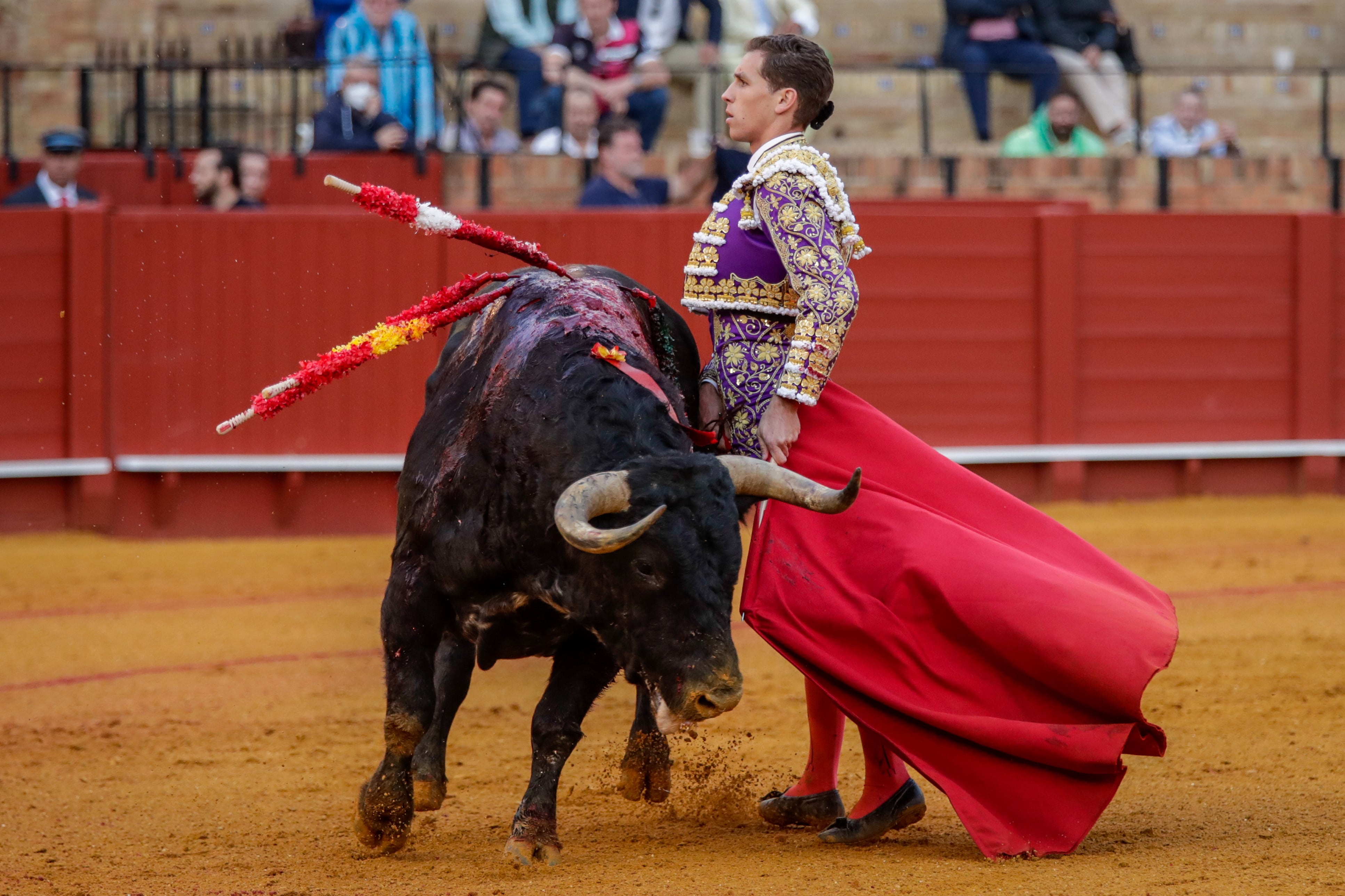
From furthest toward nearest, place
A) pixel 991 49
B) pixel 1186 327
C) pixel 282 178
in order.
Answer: pixel 991 49 < pixel 1186 327 < pixel 282 178

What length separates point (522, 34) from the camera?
916 cm

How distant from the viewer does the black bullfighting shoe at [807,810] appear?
9.98 feet

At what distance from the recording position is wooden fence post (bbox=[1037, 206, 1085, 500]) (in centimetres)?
788

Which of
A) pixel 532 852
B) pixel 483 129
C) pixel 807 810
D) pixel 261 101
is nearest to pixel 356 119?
pixel 483 129

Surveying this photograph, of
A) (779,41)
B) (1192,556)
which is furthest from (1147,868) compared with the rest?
(1192,556)

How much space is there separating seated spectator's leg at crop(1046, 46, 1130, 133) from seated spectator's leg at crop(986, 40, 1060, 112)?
115 mm

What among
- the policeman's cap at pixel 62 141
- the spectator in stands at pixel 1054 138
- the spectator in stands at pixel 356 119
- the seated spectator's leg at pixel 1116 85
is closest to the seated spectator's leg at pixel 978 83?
the spectator in stands at pixel 1054 138

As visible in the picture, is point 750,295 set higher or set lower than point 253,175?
lower

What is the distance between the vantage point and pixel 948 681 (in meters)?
2.73

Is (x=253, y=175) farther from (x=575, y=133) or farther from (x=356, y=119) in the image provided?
(x=575, y=133)

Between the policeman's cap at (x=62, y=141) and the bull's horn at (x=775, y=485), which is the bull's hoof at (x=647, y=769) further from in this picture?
the policeman's cap at (x=62, y=141)

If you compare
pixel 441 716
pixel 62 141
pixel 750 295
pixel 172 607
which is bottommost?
pixel 172 607

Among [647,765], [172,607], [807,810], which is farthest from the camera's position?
[172,607]

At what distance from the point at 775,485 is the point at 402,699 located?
30.4 inches
